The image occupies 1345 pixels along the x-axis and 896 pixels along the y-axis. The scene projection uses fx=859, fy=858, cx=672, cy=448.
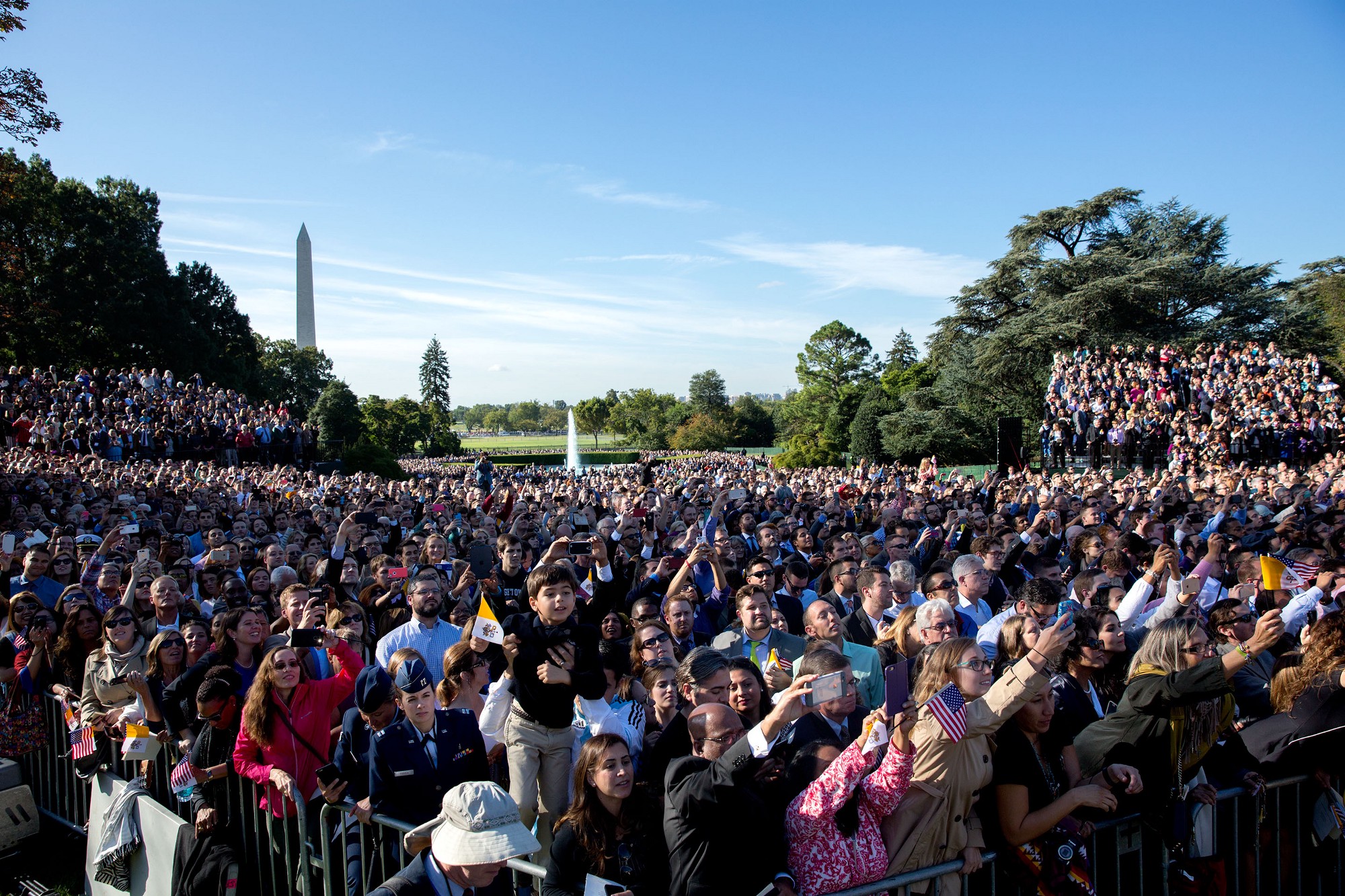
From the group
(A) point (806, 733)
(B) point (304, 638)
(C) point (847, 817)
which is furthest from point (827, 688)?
(B) point (304, 638)

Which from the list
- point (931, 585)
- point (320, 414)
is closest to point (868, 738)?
point (931, 585)

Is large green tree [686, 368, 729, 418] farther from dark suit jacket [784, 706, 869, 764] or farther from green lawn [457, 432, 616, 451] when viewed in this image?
dark suit jacket [784, 706, 869, 764]

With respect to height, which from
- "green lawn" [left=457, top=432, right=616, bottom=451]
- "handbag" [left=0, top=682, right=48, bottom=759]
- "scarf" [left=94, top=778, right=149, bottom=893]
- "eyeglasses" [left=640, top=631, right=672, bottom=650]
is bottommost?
"scarf" [left=94, top=778, right=149, bottom=893]

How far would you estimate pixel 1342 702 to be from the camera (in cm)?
358

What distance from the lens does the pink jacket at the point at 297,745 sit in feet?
13.3

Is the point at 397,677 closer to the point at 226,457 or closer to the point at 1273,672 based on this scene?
the point at 1273,672

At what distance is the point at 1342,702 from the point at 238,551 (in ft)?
30.1

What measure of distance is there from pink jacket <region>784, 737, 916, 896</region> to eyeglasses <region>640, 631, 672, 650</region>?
1660 mm

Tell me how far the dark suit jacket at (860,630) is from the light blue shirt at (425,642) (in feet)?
8.34

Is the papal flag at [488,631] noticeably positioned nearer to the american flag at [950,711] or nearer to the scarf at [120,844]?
the scarf at [120,844]

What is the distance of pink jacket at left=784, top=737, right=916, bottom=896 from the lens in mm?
2711

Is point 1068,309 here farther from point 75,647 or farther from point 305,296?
point 305,296

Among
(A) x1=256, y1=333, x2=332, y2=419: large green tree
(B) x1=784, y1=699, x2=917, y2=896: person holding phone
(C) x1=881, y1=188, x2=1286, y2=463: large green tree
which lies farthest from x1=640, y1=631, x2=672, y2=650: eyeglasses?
(A) x1=256, y1=333, x2=332, y2=419: large green tree

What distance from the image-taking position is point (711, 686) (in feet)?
11.3
